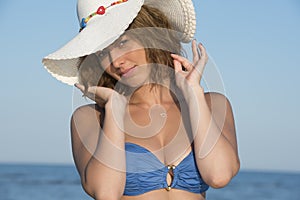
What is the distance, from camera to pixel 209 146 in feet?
9.45

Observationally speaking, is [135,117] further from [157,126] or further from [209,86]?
[209,86]

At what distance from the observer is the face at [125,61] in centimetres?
298

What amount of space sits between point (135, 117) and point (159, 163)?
317 mm

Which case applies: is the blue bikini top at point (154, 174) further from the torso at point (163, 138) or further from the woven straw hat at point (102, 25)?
the woven straw hat at point (102, 25)

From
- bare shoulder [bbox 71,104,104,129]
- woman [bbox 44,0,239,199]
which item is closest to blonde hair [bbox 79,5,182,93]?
woman [bbox 44,0,239,199]

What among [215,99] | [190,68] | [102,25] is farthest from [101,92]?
[215,99]

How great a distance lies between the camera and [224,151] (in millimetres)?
2883

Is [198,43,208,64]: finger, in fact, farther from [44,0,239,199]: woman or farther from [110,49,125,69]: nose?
[110,49,125,69]: nose

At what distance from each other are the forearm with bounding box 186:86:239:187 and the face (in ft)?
0.85

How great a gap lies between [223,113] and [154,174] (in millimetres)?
423

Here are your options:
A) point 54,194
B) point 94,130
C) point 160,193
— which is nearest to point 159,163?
point 160,193

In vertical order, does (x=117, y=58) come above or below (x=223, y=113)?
above

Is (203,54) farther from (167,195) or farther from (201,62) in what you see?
(167,195)

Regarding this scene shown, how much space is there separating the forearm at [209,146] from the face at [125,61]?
26cm
